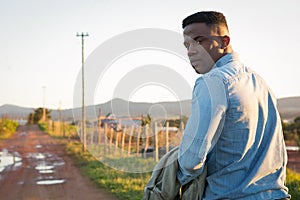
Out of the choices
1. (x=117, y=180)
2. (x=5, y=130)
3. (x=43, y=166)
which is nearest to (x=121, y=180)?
(x=117, y=180)

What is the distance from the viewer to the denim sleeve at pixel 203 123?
1151 millimetres

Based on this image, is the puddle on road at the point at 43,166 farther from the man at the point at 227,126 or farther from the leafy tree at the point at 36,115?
the leafy tree at the point at 36,115

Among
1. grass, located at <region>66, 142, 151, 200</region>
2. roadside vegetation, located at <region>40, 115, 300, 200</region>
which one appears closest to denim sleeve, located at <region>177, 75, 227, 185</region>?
grass, located at <region>66, 142, 151, 200</region>

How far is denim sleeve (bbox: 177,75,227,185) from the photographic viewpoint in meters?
1.15

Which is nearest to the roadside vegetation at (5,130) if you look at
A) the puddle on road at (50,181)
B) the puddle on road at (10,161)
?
the puddle on road at (10,161)

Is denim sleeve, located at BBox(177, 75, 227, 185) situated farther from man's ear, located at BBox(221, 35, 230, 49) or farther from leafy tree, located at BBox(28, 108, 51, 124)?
A: leafy tree, located at BBox(28, 108, 51, 124)

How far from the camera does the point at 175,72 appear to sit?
195cm

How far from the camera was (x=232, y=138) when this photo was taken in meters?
1.21

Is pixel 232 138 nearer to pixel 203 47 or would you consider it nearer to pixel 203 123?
pixel 203 123

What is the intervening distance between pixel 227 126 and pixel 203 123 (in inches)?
4.0

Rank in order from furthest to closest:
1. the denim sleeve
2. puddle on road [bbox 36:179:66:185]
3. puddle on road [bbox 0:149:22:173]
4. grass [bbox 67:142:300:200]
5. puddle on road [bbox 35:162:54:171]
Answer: puddle on road [bbox 0:149:22:173] → puddle on road [bbox 35:162:54:171] → puddle on road [bbox 36:179:66:185] → grass [bbox 67:142:300:200] → the denim sleeve

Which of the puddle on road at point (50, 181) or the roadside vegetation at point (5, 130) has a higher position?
the roadside vegetation at point (5, 130)

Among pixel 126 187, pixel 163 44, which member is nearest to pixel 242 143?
pixel 163 44

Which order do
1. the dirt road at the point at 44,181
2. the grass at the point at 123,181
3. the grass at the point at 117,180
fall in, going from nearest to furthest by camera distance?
the grass at the point at 123,181
the grass at the point at 117,180
the dirt road at the point at 44,181
